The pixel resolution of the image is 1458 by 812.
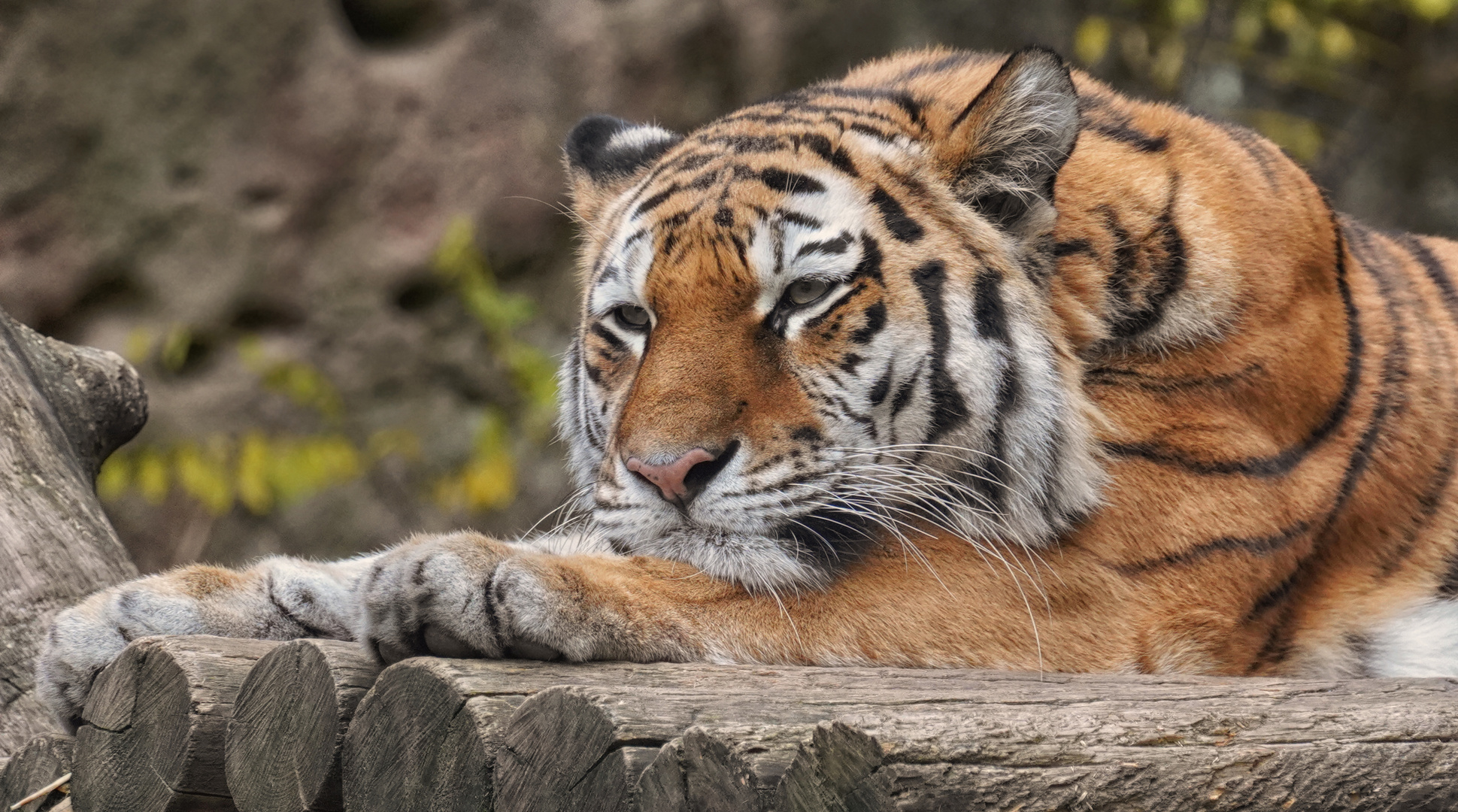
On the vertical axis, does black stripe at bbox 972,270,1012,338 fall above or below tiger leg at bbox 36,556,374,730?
above

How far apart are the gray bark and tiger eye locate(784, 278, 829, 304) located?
1413 millimetres

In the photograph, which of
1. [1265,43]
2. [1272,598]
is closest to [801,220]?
[1272,598]

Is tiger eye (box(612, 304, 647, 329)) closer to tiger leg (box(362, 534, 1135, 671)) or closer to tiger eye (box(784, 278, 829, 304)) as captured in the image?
tiger eye (box(784, 278, 829, 304))

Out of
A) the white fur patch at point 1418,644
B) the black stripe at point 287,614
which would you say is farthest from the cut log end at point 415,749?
the white fur patch at point 1418,644

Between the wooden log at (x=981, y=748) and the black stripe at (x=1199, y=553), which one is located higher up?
the wooden log at (x=981, y=748)

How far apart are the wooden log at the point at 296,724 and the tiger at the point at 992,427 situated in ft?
1.05

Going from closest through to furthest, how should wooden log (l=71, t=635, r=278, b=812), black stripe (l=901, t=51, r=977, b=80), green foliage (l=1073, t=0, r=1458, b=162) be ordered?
1. wooden log (l=71, t=635, r=278, b=812)
2. black stripe (l=901, t=51, r=977, b=80)
3. green foliage (l=1073, t=0, r=1458, b=162)

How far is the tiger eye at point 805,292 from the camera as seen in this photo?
2.23 m

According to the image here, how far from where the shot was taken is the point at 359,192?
5.50 metres

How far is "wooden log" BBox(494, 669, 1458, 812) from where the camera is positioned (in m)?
1.24

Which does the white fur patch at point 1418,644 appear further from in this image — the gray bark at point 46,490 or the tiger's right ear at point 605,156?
the gray bark at point 46,490

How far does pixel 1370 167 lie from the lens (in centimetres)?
637

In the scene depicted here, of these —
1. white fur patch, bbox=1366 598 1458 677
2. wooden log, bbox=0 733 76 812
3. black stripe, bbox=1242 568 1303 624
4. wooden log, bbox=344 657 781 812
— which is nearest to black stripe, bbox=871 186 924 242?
black stripe, bbox=1242 568 1303 624

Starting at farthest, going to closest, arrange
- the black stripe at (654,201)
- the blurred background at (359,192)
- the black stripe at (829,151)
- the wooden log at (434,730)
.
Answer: the blurred background at (359,192) → the black stripe at (654,201) → the black stripe at (829,151) → the wooden log at (434,730)
